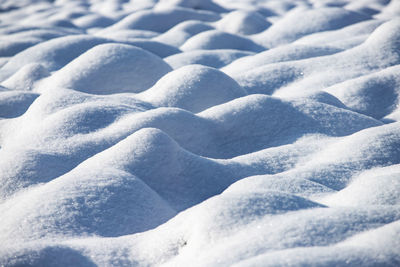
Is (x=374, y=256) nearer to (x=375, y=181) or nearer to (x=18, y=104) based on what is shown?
(x=375, y=181)

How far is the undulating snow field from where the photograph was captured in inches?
31.5

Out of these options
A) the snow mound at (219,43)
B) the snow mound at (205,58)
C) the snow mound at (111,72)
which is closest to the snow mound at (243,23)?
the snow mound at (219,43)

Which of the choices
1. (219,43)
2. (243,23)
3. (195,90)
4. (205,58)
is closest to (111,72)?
(195,90)

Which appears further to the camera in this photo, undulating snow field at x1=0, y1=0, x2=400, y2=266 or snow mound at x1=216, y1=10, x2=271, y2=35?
snow mound at x1=216, y1=10, x2=271, y2=35

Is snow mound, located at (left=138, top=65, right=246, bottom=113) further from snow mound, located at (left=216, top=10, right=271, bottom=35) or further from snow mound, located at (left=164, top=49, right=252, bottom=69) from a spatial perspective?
snow mound, located at (left=216, top=10, right=271, bottom=35)

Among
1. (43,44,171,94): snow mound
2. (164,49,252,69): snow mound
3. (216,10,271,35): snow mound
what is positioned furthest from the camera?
(216,10,271,35): snow mound

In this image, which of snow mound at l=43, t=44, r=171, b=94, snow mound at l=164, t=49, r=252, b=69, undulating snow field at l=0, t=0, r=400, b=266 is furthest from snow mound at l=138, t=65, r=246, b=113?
snow mound at l=164, t=49, r=252, b=69

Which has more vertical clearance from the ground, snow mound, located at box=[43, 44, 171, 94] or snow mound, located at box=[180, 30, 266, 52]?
snow mound, located at box=[43, 44, 171, 94]

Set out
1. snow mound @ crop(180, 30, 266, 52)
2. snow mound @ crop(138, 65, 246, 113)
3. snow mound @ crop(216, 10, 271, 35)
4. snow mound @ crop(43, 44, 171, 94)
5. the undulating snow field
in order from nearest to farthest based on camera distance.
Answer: the undulating snow field < snow mound @ crop(138, 65, 246, 113) < snow mound @ crop(43, 44, 171, 94) < snow mound @ crop(180, 30, 266, 52) < snow mound @ crop(216, 10, 271, 35)

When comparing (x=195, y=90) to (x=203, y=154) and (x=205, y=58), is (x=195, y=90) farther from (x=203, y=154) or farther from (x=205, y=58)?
(x=205, y=58)

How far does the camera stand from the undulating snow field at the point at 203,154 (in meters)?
0.80

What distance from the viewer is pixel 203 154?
1413 mm

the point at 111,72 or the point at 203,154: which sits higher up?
the point at 111,72

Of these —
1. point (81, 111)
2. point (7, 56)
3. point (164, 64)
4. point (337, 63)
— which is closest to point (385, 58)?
point (337, 63)
